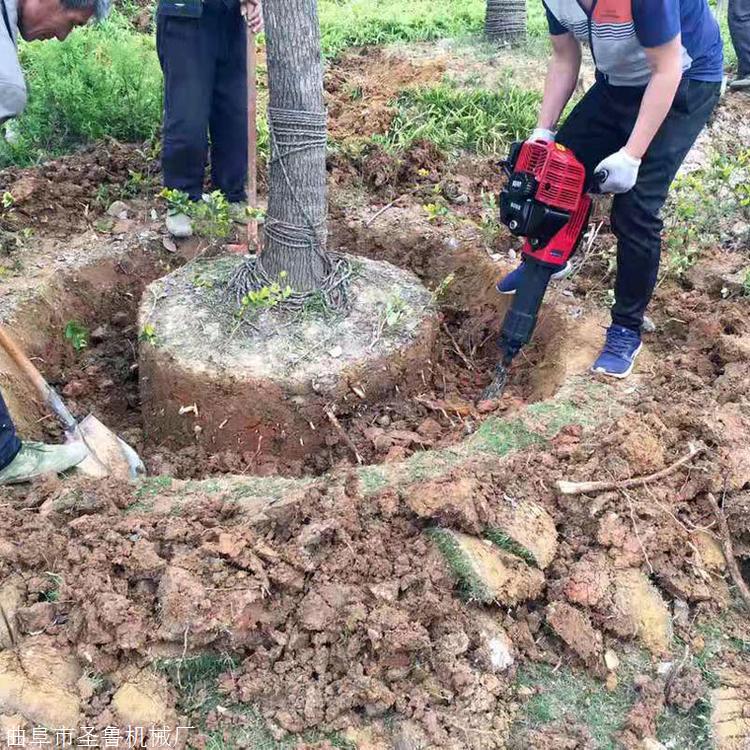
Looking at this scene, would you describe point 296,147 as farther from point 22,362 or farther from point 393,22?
point 393,22

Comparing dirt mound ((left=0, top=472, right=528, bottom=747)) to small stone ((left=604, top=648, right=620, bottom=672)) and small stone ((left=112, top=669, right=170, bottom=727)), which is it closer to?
small stone ((left=112, top=669, right=170, bottom=727))

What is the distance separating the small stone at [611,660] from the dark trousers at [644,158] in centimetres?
143

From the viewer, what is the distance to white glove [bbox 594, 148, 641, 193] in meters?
2.62

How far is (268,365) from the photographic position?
3.15 meters

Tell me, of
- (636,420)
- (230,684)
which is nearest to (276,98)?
(636,420)

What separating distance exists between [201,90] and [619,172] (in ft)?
7.48

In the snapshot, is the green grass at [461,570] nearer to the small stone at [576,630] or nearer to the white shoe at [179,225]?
the small stone at [576,630]

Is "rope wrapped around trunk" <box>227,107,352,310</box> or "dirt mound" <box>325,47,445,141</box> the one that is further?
"dirt mound" <box>325,47,445,141</box>

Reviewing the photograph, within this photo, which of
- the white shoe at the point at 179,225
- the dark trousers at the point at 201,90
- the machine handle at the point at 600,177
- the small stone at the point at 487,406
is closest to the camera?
the machine handle at the point at 600,177

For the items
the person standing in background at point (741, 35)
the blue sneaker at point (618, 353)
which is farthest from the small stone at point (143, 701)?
the person standing in background at point (741, 35)

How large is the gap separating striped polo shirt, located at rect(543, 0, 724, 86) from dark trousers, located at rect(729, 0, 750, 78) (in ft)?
13.6

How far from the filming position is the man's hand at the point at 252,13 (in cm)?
365

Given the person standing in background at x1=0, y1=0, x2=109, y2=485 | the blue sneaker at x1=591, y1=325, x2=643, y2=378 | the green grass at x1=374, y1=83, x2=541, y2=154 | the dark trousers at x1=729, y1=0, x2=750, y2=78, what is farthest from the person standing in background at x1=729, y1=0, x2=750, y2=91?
the person standing in background at x1=0, y1=0, x2=109, y2=485

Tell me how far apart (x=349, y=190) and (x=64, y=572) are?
10.1ft
